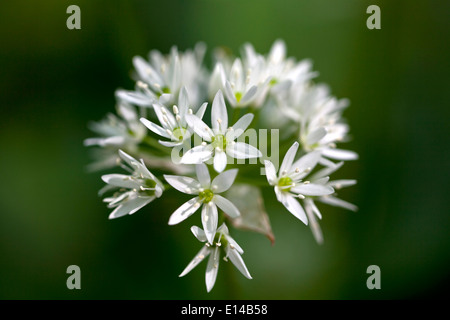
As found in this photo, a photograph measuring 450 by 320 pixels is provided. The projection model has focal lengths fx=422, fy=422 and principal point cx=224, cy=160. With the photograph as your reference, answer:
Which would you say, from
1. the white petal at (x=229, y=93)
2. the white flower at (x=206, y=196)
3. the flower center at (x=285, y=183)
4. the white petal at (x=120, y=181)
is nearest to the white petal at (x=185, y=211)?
the white flower at (x=206, y=196)

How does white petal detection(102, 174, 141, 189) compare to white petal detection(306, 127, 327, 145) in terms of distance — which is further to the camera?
white petal detection(306, 127, 327, 145)

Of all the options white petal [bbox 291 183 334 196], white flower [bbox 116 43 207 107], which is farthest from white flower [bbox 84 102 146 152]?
white petal [bbox 291 183 334 196]

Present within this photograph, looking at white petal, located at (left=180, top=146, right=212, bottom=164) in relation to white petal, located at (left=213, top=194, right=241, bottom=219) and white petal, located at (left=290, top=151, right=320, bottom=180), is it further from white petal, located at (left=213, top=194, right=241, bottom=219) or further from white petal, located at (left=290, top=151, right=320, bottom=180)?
white petal, located at (left=290, top=151, right=320, bottom=180)

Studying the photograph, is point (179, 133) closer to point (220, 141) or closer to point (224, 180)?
point (220, 141)

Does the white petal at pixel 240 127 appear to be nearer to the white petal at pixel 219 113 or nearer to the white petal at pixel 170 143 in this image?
the white petal at pixel 219 113

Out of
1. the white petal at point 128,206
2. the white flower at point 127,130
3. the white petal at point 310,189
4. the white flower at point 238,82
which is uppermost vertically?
the white flower at point 238,82
